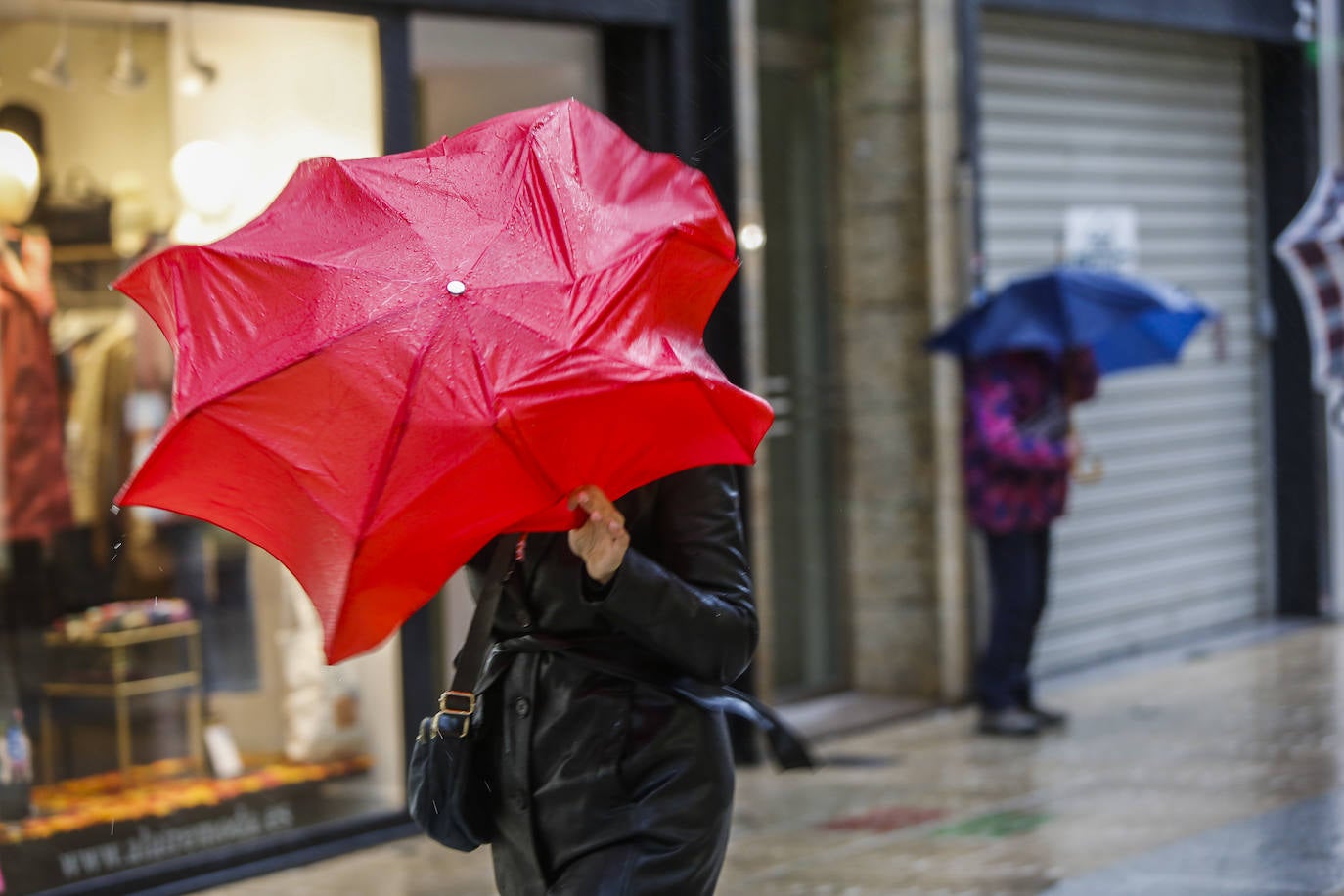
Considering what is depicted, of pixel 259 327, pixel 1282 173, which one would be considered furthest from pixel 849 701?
pixel 259 327

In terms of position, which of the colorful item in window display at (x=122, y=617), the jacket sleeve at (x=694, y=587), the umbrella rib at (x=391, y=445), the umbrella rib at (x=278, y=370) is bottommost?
the colorful item in window display at (x=122, y=617)

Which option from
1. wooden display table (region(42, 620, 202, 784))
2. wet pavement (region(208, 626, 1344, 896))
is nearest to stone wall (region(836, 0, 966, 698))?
wet pavement (region(208, 626, 1344, 896))

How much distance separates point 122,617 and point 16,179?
1519mm

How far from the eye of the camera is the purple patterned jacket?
8156mm

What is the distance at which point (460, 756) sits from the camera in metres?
2.88

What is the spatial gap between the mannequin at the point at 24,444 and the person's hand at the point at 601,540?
3.80 metres

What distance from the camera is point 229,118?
6605 millimetres

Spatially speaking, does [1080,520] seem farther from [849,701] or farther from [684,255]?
[684,255]

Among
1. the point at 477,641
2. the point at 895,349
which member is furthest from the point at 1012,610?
the point at 477,641

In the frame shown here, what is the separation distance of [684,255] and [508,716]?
32.9 inches

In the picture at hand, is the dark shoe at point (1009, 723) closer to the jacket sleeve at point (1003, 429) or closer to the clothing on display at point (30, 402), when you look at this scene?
the jacket sleeve at point (1003, 429)

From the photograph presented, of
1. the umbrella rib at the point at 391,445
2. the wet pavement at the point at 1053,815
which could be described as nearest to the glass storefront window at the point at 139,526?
the wet pavement at the point at 1053,815

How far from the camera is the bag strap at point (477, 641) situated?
2.79 meters

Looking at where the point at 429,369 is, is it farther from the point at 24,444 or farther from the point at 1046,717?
the point at 1046,717
